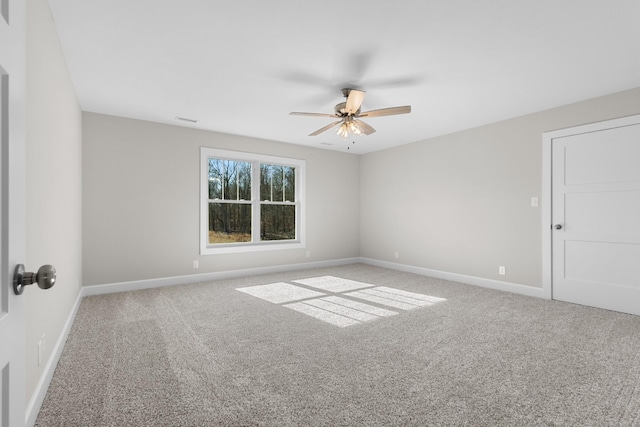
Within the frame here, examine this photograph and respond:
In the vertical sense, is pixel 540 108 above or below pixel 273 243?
above

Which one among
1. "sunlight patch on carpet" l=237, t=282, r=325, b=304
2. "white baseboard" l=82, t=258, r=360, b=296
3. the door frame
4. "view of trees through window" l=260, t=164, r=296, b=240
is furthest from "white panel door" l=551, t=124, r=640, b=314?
"view of trees through window" l=260, t=164, r=296, b=240

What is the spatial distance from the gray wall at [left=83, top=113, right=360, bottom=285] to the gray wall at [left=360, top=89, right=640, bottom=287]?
239cm

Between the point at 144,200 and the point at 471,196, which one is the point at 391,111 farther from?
the point at 144,200

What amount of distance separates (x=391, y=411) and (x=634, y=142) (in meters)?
3.94

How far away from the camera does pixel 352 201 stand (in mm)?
7047

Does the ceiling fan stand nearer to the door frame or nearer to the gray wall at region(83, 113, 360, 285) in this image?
the door frame

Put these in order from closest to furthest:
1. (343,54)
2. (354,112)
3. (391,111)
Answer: (343,54) → (391,111) → (354,112)

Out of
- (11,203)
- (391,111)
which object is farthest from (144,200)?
(11,203)

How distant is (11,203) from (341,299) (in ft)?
12.1

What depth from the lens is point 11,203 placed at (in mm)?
762

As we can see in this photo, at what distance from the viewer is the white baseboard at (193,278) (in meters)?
4.36

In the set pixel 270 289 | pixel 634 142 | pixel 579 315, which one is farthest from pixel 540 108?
pixel 270 289

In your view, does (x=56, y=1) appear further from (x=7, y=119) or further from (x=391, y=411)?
(x=391, y=411)

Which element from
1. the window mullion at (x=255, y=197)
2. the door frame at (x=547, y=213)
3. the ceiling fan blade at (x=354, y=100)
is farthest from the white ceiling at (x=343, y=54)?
the window mullion at (x=255, y=197)
